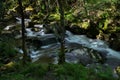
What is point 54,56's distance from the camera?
1569cm

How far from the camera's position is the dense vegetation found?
1016 cm

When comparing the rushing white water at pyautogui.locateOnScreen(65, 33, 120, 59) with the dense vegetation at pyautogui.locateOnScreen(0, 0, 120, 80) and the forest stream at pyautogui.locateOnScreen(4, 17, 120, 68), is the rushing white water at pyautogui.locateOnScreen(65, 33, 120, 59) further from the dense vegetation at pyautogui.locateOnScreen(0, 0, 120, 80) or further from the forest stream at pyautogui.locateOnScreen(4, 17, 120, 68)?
the dense vegetation at pyautogui.locateOnScreen(0, 0, 120, 80)

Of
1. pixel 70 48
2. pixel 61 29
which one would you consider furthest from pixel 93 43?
pixel 61 29

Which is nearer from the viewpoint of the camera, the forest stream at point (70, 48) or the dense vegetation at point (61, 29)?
the dense vegetation at point (61, 29)

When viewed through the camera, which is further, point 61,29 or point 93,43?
point 93,43

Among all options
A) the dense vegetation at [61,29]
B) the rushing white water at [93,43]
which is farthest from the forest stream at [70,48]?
the dense vegetation at [61,29]

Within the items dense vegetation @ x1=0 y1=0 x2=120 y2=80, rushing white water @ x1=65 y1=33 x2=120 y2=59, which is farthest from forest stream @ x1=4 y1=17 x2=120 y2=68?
dense vegetation @ x1=0 y1=0 x2=120 y2=80

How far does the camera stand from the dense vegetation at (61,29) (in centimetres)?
1016

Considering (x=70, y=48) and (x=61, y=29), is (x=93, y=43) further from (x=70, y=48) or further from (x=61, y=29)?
(x=61, y=29)

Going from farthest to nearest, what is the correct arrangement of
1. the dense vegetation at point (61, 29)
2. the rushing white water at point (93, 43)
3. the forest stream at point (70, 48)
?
the rushing white water at point (93, 43)
the forest stream at point (70, 48)
the dense vegetation at point (61, 29)

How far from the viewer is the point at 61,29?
1395 cm

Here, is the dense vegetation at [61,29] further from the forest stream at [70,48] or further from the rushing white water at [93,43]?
the forest stream at [70,48]

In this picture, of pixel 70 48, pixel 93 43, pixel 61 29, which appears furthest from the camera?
pixel 93 43

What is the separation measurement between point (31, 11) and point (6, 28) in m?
5.48
